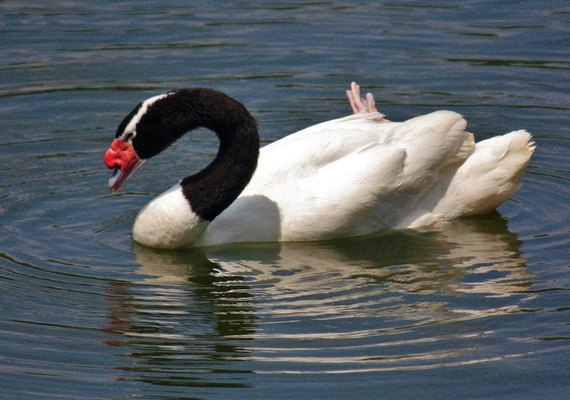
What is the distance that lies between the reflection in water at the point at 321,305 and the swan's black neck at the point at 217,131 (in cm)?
45

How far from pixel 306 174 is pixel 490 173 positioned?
145 centimetres

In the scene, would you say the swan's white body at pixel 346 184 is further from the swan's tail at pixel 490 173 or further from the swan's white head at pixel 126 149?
the swan's white head at pixel 126 149

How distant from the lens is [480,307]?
9016 mm

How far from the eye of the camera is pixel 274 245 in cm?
1026

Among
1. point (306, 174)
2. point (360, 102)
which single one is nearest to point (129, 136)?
point (306, 174)

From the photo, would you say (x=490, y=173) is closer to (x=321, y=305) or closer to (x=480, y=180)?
(x=480, y=180)

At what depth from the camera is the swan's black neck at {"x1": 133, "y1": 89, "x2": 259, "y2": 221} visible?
9.77m

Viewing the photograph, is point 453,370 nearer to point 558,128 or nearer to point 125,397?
point 125,397

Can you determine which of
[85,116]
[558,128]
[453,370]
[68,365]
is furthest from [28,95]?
[453,370]

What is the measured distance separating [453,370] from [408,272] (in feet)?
6.03

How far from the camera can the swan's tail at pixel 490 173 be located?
10688mm

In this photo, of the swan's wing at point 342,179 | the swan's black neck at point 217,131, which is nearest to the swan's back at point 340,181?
the swan's wing at point 342,179

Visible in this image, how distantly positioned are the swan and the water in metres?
0.17

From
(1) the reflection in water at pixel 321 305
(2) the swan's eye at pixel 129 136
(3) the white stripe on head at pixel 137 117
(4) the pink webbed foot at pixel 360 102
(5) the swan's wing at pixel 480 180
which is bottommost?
(1) the reflection in water at pixel 321 305
